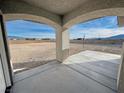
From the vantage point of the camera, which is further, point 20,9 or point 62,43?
point 62,43

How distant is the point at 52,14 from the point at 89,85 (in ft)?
9.00

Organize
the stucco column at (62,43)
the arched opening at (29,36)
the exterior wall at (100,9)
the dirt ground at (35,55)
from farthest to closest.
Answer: the dirt ground at (35,55) < the stucco column at (62,43) < the arched opening at (29,36) < the exterior wall at (100,9)

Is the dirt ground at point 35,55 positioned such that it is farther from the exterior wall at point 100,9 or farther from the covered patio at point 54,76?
the exterior wall at point 100,9

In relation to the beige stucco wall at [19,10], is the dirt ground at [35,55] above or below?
below

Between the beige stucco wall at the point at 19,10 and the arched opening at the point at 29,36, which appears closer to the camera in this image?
the beige stucco wall at the point at 19,10

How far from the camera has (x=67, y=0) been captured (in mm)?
2154

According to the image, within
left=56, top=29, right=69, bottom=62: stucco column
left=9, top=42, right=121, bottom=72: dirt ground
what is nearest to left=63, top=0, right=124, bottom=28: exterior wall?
left=56, top=29, right=69, bottom=62: stucco column

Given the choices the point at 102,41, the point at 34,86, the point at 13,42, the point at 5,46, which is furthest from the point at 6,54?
the point at 13,42

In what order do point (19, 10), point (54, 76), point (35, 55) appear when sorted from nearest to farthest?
point (19, 10)
point (54, 76)
point (35, 55)

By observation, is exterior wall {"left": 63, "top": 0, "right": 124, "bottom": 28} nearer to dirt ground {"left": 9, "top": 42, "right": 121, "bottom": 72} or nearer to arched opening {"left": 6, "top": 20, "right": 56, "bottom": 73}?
arched opening {"left": 6, "top": 20, "right": 56, "bottom": 73}

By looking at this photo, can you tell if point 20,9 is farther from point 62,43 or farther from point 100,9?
point 62,43

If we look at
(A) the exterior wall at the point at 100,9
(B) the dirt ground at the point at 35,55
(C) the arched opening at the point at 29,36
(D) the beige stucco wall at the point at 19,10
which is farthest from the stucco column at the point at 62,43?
(D) the beige stucco wall at the point at 19,10

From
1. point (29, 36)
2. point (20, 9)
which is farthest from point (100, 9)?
point (29, 36)

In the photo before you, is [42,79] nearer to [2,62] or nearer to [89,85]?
[2,62]
